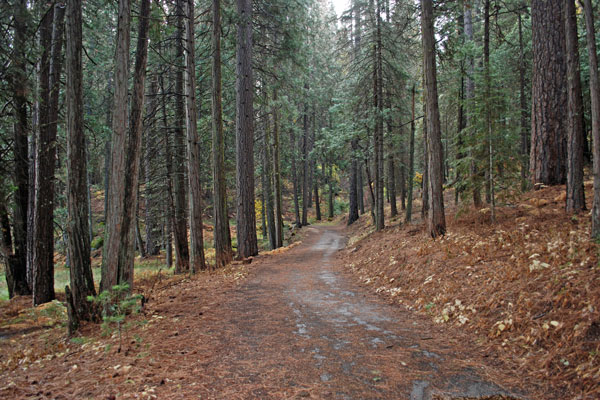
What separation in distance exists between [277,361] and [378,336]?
1.63 m

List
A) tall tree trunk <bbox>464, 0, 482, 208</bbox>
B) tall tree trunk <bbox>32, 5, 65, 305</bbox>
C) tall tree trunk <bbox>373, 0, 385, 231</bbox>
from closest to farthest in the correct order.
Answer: tall tree trunk <bbox>32, 5, 65, 305</bbox>
tall tree trunk <bbox>464, 0, 482, 208</bbox>
tall tree trunk <bbox>373, 0, 385, 231</bbox>

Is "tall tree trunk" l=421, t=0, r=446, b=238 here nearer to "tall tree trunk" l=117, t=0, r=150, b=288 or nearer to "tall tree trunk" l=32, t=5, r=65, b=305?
"tall tree trunk" l=117, t=0, r=150, b=288

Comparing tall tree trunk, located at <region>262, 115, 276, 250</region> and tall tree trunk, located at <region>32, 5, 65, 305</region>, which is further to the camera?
→ tall tree trunk, located at <region>262, 115, 276, 250</region>

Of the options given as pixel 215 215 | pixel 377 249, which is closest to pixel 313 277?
pixel 377 249

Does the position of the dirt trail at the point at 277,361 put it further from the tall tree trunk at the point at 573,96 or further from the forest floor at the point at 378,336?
the tall tree trunk at the point at 573,96

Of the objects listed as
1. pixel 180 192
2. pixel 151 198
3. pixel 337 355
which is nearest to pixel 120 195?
pixel 337 355

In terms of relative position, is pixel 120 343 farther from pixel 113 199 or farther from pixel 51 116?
pixel 51 116

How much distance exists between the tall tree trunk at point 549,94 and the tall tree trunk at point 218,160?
961 cm

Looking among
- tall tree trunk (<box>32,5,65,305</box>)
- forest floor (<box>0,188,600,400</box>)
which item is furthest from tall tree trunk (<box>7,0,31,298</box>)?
forest floor (<box>0,188,600,400</box>)

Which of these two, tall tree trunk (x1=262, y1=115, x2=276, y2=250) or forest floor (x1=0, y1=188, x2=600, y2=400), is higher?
tall tree trunk (x1=262, y1=115, x2=276, y2=250)

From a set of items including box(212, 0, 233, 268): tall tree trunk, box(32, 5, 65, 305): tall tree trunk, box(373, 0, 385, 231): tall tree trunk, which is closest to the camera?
box(32, 5, 65, 305): tall tree trunk

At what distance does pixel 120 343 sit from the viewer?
4387mm

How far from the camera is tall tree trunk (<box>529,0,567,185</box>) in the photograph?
9008 mm

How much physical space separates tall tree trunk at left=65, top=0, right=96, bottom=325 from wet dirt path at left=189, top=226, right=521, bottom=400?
2.46 metres
